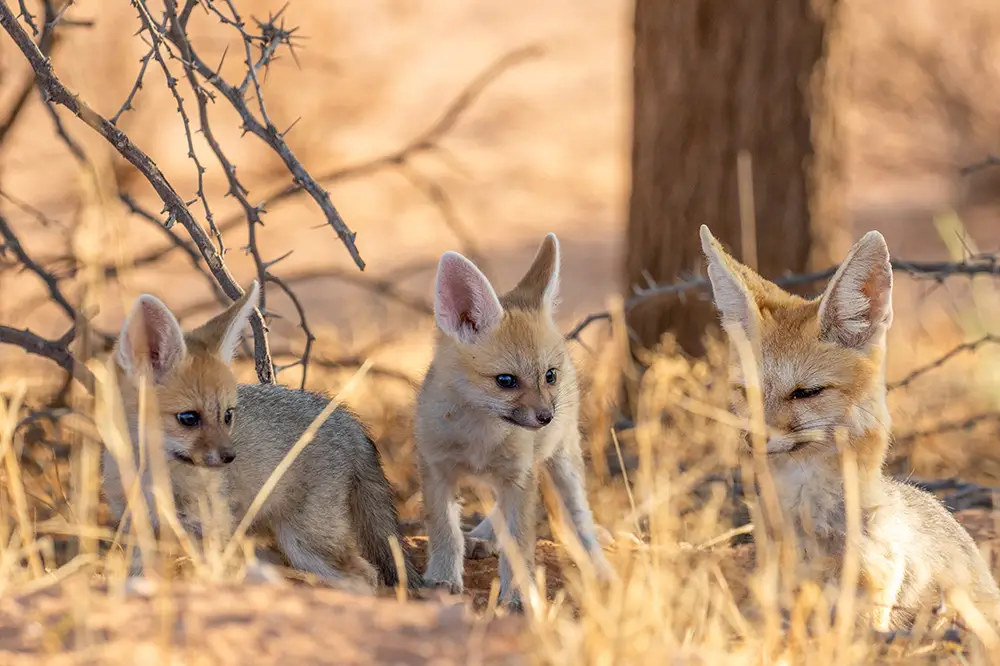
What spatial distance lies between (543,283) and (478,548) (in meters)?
1.18

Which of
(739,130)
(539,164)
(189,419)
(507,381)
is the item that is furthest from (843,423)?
(539,164)

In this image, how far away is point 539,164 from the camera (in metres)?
18.8

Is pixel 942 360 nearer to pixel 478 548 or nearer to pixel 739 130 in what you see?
pixel 739 130

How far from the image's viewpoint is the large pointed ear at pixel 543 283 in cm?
548

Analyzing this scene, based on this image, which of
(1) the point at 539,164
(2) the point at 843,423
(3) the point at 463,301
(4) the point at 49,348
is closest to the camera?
(2) the point at 843,423

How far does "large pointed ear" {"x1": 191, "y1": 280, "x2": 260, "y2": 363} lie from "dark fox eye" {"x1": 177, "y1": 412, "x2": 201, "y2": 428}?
0.28 meters

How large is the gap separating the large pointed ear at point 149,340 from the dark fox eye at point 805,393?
80.8 inches

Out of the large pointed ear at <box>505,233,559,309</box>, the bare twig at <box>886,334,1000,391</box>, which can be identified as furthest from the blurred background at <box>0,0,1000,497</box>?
the large pointed ear at <box>505,233,559,309</box>

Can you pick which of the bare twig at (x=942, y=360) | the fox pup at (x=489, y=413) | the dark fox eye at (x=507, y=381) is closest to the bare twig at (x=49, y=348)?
the fox pup at (x=489, y=413)

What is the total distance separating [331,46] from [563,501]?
12.8 metres

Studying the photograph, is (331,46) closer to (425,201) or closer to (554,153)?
(425,201)

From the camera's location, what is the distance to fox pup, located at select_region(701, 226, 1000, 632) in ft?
13.5

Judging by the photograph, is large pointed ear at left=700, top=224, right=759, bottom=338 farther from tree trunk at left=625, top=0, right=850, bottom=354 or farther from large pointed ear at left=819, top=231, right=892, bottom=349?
tree trunk at left=625, top=0, right=850, bottom=354

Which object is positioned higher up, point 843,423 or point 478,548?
point 843,423
